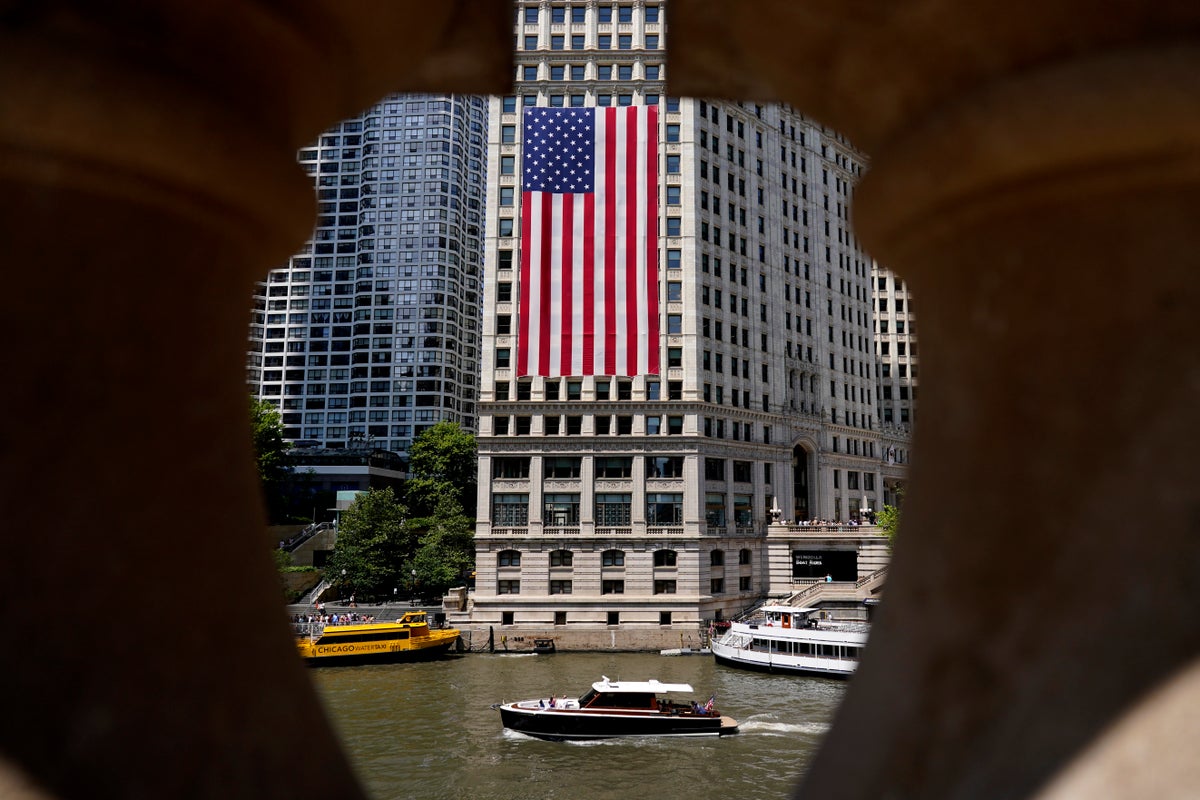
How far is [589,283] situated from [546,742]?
17.5m

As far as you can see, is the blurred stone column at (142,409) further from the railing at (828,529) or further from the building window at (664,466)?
the railing at (828,529)

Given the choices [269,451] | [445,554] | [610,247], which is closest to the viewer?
[610,247]

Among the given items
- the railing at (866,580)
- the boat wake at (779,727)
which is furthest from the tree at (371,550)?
the boat wake at (779,727)

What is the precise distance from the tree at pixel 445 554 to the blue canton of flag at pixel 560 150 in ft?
92.4

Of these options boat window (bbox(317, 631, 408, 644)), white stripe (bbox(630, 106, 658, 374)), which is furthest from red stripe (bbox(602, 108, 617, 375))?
boat window (bbox(317, 631, 408, 644))

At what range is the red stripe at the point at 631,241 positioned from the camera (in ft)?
100

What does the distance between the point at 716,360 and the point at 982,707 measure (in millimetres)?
50213

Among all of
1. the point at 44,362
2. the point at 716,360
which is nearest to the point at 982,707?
the point at 44,362

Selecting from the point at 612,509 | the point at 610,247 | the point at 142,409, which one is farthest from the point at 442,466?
the point at 142,409

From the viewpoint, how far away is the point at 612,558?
47000 mm

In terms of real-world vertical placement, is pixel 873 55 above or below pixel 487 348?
below

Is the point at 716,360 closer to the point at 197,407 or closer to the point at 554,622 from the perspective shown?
the point at 554,622

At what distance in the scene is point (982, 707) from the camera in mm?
1973

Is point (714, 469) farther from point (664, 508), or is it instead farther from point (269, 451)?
point (269, 451)
